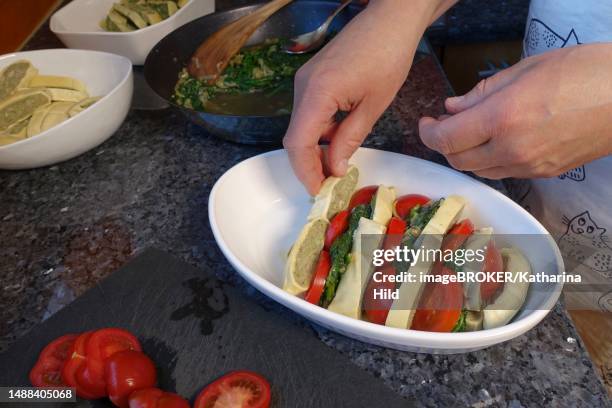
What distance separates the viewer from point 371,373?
704mm

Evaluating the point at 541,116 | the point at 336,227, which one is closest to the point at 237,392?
the point at 336,227

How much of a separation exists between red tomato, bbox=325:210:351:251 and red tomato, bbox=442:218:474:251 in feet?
0.52

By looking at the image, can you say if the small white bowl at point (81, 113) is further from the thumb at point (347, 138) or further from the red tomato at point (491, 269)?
the red tomato at point (491, 269)

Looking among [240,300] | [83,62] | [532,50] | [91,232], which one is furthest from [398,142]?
[83,62]

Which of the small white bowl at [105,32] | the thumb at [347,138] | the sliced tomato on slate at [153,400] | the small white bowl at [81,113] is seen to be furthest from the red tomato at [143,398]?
the small white bowl at [105,32]

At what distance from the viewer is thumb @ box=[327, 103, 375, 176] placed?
2.78ft

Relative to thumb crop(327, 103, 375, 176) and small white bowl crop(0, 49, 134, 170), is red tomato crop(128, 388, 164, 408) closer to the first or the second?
thumb crop(327, 103, 375, 176)

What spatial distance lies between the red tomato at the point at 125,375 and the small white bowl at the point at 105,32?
86 cm

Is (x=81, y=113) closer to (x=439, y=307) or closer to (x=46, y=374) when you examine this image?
(x=46, y=374)

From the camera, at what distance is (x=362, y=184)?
3.07 ft

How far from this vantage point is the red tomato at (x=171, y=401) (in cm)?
64

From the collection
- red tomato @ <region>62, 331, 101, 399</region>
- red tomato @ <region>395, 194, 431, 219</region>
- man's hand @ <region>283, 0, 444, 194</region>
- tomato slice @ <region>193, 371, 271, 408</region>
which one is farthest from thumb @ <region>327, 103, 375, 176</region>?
red tomato @ <region>62, 331, 101, 399</region>

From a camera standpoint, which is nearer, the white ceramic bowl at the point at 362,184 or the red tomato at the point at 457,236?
the white ceramic bowl at the point at 362,184

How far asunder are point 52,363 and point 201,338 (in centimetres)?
20
